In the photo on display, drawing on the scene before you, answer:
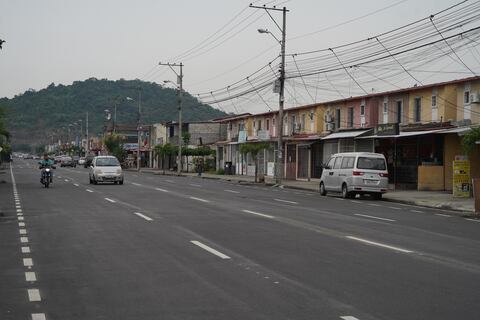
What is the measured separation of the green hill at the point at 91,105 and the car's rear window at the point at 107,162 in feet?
179

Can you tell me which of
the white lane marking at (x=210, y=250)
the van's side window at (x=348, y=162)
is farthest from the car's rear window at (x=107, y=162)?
the white lane marking at (x=210, y=250)

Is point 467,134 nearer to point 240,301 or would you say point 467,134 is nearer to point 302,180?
point 240,301

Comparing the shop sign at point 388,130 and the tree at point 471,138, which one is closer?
the tree at point 471,138

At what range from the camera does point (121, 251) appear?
11367 millimetres

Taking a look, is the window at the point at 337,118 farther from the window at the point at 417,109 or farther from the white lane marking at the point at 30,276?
the white lane marking at the point at 30,276

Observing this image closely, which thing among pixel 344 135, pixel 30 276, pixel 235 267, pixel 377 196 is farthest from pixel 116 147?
pixel 30 276

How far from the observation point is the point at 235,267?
974cm

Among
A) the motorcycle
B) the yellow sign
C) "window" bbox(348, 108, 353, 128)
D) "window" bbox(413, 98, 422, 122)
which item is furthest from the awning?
the motorcycle

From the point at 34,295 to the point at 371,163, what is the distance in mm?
22079

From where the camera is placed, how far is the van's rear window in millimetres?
28125

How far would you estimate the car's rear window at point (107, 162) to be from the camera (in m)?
37.2

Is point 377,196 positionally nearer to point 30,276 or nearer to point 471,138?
point 471,138

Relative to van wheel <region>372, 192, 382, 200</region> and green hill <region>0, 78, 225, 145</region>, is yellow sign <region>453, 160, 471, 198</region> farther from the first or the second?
green hill <region>0, 78, 225, 145</region>

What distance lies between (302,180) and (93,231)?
35246 mm
